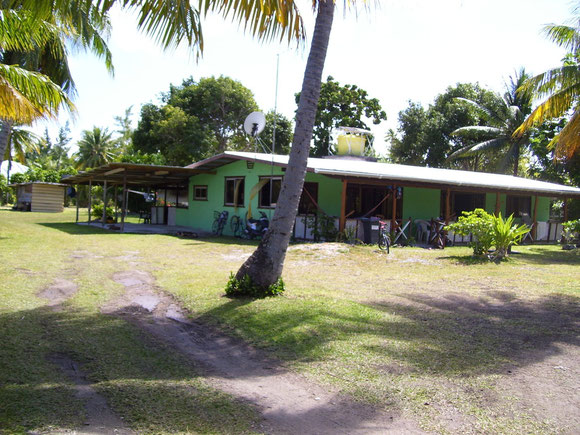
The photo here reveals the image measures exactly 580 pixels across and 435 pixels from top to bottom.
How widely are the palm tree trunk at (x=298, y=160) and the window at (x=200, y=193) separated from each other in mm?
15619

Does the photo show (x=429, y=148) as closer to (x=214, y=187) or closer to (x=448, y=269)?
(x=214, y=187)

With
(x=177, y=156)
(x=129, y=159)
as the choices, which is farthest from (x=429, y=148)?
(x=129, y=159)

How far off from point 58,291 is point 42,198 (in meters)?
33.2

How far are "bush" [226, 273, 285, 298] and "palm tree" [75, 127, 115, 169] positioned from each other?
4385cm

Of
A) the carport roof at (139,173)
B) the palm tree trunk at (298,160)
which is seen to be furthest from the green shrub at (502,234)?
the carport roof at (139,173)

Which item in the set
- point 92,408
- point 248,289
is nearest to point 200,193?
point 248,289

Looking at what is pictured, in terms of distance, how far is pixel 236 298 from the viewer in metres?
7.33

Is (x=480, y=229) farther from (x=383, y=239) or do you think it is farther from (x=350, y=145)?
(x=350, y=145)

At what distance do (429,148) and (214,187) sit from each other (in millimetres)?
20848

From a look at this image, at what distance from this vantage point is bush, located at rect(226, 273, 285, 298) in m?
7.28

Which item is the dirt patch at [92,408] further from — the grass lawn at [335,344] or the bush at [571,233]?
the bush at [571,233]

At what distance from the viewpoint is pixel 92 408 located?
3.65 meters

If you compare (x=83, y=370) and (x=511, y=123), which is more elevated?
(x=511, y=123)

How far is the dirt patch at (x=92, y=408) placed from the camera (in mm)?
3307
